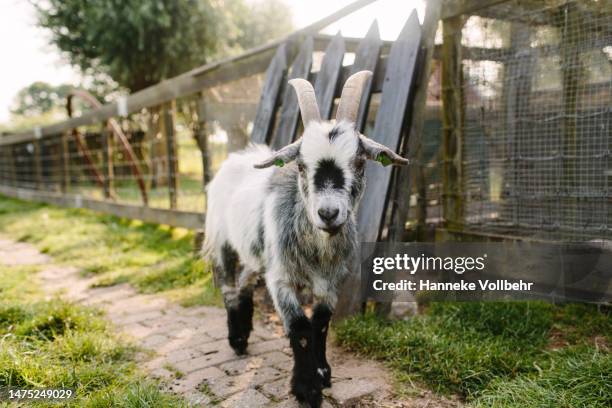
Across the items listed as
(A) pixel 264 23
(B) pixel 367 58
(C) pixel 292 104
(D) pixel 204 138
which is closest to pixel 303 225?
(B) pixel 367 58

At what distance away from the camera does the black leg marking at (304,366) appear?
2334mm

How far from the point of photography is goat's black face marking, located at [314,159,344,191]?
2314 millimetres

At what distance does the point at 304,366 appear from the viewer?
244cm

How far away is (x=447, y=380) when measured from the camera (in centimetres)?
251

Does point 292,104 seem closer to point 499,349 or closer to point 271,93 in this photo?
point 271,93

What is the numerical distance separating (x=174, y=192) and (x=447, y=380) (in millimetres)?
4764

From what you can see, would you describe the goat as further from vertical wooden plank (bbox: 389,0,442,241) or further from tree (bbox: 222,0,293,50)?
tree (bbox: 222,0,293,50)

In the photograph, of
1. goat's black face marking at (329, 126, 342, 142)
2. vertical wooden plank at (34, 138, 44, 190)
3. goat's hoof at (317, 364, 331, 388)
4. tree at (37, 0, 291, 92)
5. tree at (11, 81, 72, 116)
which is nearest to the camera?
goat's black face marking at (329, 126, 342, 142)

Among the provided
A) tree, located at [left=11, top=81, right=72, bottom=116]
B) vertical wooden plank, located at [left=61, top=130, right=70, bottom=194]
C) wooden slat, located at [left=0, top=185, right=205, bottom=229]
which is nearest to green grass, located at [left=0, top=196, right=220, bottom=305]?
wooden slat, located at [left=0, top=185, right=205, bottom=229]

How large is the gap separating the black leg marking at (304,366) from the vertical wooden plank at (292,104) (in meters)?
1.85

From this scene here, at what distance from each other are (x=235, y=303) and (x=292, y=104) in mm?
1754

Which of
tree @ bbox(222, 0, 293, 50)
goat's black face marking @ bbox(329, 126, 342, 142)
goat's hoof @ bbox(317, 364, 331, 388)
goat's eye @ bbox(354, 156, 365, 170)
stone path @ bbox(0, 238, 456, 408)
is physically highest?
tree @ bbox(222, 0, 293, 50)

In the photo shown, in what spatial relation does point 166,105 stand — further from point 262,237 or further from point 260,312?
point 262,237

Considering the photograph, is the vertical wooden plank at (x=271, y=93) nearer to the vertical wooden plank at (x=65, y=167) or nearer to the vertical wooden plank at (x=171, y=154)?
the vertical wooden plank at (x=171, y=154)
